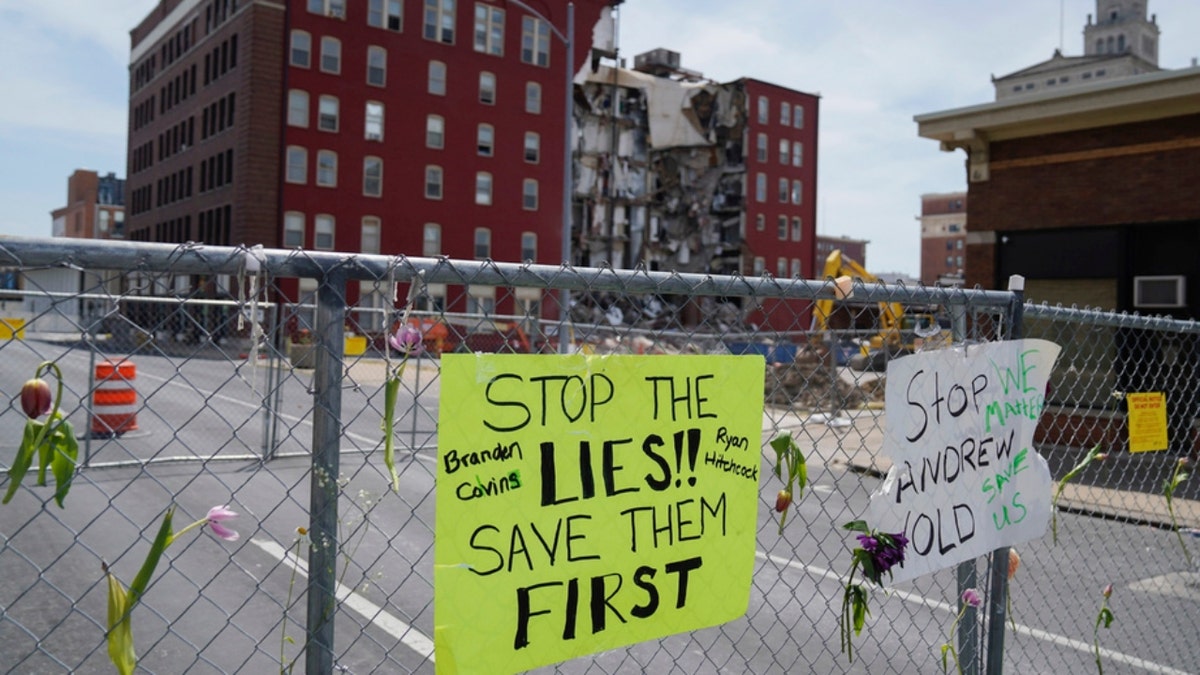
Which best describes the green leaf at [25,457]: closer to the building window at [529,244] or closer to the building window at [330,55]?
the building window at [330,55]

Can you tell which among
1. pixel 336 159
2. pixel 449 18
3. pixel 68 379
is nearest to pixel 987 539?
pixel 68 379

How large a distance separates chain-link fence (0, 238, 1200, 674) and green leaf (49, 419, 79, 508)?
0.29ft

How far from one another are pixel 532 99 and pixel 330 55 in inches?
428

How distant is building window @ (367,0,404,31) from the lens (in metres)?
46.8

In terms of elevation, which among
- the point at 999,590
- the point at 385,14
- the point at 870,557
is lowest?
the point at 999,590

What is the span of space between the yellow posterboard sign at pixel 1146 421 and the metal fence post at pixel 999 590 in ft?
4.49

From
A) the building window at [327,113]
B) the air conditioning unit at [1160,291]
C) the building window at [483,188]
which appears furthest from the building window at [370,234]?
the air conditioning unit at [1160,291]

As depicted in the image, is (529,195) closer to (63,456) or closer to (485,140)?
(485,140)

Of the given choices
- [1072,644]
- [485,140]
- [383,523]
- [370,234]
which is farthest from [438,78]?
[1072,644]

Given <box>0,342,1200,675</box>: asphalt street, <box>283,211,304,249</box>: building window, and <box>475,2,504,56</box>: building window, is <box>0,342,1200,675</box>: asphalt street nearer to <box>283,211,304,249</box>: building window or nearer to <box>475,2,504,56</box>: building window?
<box>283,211,304,249</box>: building window

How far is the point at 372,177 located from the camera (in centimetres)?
4694

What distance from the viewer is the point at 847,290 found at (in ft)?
9.68

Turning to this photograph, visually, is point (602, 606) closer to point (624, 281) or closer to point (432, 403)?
point (624, 281)

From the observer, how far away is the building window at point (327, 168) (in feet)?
149
